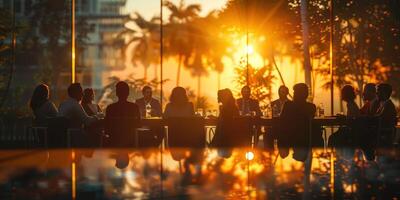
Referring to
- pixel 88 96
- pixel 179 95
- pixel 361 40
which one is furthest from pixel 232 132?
pixel 361 40

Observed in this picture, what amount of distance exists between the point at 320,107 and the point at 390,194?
23.0 feet

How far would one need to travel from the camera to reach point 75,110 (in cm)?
1007

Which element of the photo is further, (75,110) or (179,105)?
(179,105)

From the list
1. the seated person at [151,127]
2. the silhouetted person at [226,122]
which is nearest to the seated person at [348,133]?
the silhouetted person at [226,122]

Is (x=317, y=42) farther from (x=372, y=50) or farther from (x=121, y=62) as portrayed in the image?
(x=121, y=62)

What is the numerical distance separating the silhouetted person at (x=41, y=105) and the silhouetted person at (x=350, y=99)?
3628 mm

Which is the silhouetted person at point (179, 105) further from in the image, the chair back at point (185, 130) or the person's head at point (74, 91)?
the person's head at point (74, 91)

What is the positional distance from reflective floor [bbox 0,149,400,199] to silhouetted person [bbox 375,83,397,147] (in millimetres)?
282

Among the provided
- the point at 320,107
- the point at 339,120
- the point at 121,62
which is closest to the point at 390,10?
the point at 320,107

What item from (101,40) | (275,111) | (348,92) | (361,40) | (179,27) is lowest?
(275,111)

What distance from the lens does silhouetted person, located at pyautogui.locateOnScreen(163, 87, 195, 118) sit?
10750 mm

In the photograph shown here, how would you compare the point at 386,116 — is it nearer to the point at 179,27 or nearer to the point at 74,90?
the point at 74,90

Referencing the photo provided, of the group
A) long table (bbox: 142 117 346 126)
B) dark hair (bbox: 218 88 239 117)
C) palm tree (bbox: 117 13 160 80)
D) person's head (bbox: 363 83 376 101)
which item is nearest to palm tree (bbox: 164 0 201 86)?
palm tree (bbox: 117 13 160 80)

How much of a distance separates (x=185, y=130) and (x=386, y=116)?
252cm
